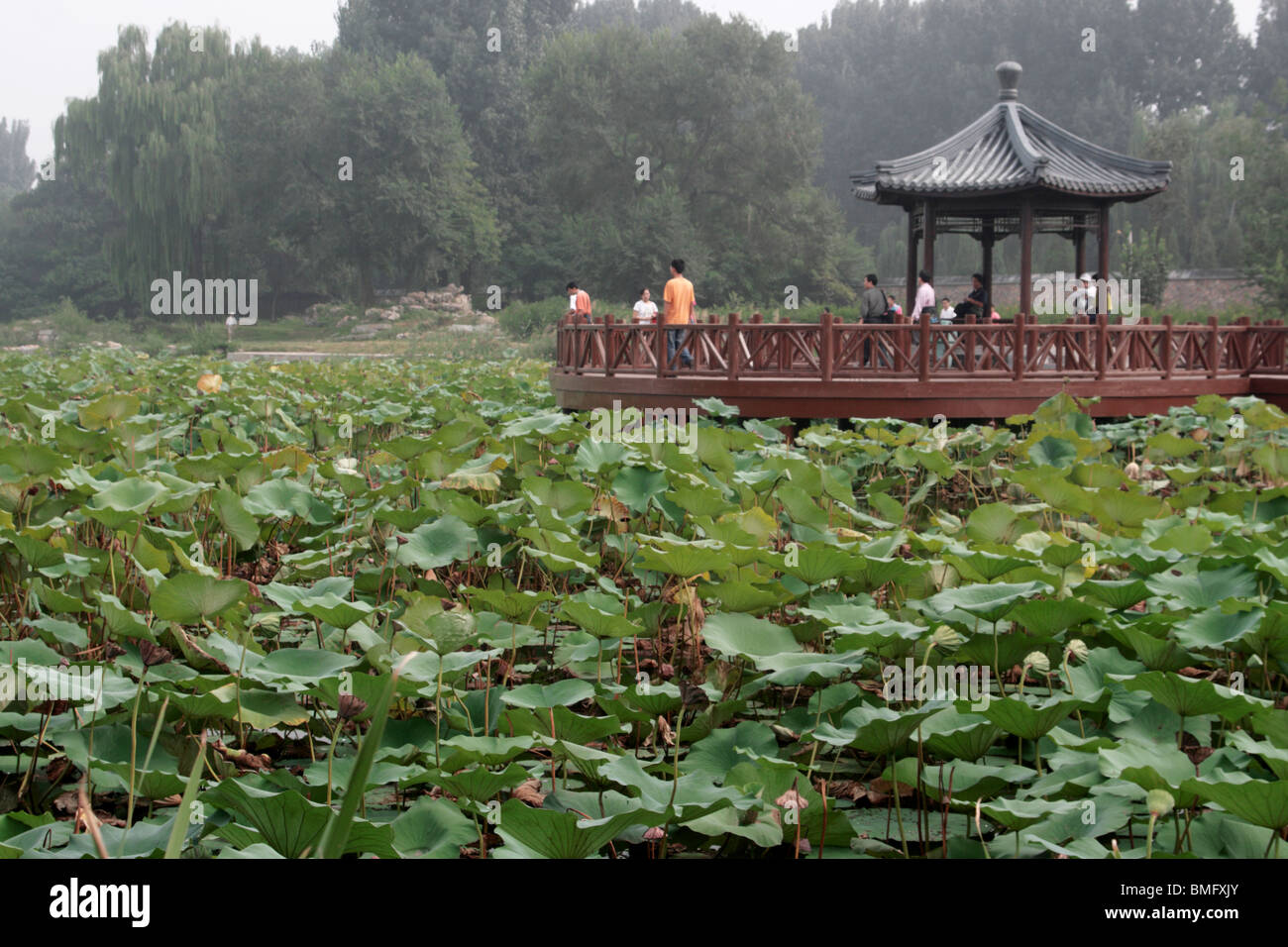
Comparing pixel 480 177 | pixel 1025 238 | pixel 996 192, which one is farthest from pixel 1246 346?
pixel 480 177

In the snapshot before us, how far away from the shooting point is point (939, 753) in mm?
1984

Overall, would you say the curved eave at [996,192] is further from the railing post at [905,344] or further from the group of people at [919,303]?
the railing post at [905,344]

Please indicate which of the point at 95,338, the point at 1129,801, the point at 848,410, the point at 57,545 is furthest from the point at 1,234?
the point at 1129,801

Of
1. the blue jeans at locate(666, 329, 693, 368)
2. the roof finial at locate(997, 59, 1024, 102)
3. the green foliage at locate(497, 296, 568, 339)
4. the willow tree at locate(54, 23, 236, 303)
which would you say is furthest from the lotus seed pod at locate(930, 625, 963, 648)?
the willow tree at locate(54, 23, 236, 303)

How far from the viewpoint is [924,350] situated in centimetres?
859

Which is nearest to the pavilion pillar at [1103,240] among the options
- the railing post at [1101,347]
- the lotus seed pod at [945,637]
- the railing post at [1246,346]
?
the railing post at [1246,346]

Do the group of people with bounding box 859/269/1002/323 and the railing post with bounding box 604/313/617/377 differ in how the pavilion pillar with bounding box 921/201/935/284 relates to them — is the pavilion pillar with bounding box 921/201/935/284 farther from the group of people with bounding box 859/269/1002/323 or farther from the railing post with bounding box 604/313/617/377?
the railing post with bounding box 604/313/617/377

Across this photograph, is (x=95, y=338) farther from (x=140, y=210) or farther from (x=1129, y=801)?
(x=1129, y=801)

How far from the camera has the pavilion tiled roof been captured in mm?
10867

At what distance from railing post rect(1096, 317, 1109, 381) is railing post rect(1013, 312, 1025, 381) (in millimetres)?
641

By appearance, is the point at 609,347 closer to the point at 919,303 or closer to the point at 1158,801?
the point at 919,303
